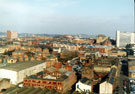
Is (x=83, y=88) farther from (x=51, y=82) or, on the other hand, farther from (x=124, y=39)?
(x=124, y=39)

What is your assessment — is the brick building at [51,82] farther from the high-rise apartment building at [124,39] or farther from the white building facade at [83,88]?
the high-rise apartment building at [124,39]

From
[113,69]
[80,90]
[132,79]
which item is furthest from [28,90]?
[132,79]

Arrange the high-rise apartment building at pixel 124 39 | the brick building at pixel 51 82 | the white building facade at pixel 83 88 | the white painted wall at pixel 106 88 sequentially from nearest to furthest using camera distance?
the white painted wall at pixel 106 88 → the white building facade at pixel 83 88 → the brick building at pixel 51 82 → the high-rise apartment building at pixel 124 39

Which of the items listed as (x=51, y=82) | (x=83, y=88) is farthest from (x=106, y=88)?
(x=51, y=82)

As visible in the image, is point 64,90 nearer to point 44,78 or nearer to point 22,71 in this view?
point 44,78

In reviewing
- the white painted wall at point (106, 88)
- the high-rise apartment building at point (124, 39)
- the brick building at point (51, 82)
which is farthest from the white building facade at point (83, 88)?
the high-rise apartment building at point (124, 39)

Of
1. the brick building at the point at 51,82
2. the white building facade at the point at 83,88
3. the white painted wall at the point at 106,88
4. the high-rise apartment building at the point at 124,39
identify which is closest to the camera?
the white painted wall at the point at 106,88

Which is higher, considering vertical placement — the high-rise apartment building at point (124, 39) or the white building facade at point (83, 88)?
the high-rise apartment building at point (124, 39)

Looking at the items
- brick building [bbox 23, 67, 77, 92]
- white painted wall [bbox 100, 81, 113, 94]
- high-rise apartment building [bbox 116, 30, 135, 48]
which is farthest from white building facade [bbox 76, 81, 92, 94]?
high-rise apartment building [bbox 116, 30, 135, 48]
